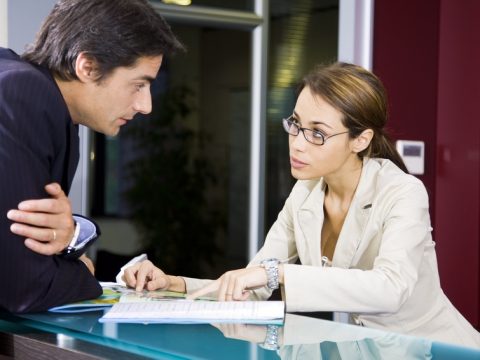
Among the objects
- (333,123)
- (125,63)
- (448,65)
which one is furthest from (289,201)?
(448,65)

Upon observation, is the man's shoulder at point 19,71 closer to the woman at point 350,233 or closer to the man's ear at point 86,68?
the man's ear at point 86,68

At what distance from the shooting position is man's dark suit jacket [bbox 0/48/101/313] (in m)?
1.57

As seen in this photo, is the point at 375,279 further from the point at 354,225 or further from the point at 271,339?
the point at 271,339

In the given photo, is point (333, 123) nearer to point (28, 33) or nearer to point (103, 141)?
point (28, 33)

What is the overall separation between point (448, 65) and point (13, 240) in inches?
143

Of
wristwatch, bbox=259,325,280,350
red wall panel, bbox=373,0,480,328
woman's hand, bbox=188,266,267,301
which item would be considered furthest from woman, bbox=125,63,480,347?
red wall panel, bbox=373,0,480,328

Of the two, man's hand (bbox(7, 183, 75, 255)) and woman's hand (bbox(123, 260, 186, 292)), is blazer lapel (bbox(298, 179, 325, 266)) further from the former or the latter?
man's hand (bbox(7, 183, 75, 255))

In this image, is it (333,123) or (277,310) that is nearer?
(277,310)

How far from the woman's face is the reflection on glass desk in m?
0.84

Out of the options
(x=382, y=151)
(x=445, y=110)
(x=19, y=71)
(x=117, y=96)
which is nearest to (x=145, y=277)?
(x=117, y=96)

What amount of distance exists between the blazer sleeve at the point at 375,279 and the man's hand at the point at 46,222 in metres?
0.58

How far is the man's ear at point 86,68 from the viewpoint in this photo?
1812 mm

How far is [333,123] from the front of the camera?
235 centimetres

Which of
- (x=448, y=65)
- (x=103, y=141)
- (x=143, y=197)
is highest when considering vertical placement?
(x=448, y=65)
